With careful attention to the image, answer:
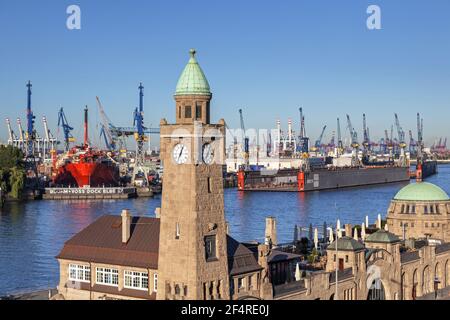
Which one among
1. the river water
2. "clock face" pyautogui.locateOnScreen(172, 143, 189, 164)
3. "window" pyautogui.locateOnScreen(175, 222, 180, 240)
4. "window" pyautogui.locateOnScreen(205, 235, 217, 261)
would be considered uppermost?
"clock face" pyautogui.locateOnScreen(172, 143, 189, 164)

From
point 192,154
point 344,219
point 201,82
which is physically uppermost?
point 201,82

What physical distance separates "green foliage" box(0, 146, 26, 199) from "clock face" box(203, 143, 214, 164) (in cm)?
9468

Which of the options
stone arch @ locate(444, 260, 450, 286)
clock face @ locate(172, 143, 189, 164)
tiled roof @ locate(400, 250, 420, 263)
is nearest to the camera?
clock face @ locate(172, 143, 189, 164)

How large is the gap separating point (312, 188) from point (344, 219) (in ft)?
231

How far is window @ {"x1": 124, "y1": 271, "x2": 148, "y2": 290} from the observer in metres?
30.7

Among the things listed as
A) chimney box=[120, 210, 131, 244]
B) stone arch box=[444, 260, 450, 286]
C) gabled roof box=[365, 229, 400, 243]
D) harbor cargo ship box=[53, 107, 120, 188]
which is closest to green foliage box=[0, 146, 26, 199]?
harbor cargo ship box=[53, 107, 120, 188]

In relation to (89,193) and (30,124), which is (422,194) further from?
(30,124)

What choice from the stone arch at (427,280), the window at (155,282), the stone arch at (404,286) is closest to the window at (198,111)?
the window at (155,282)

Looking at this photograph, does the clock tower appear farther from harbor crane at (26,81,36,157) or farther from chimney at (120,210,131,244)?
harbor crane at (26,81,36,157)

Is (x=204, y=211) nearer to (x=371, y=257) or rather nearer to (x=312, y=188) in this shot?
(x=371, y=257)

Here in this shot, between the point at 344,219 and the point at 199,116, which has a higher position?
the point at 199,116

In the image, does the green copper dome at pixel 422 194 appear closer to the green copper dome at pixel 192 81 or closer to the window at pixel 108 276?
the window at pixel 108 276
